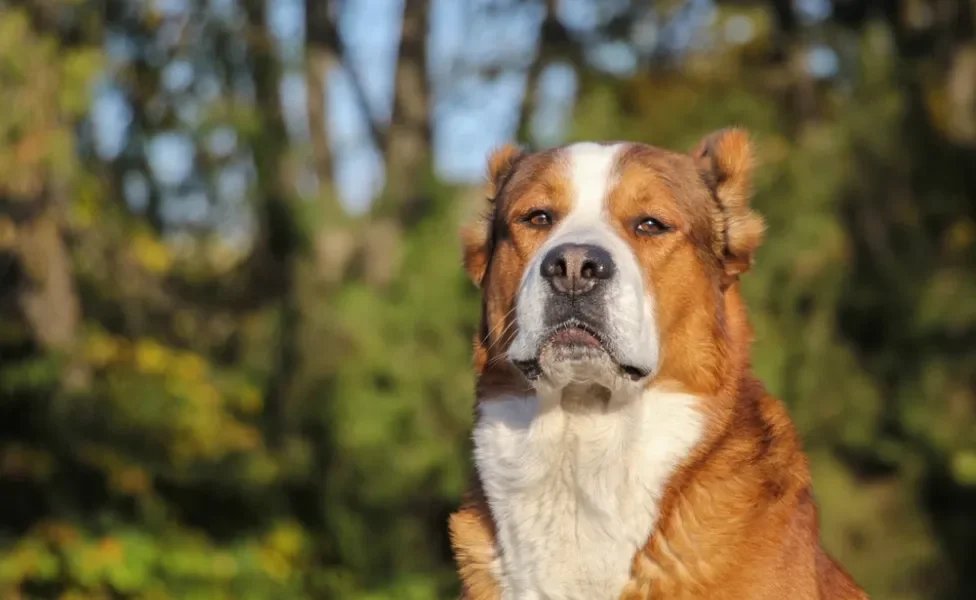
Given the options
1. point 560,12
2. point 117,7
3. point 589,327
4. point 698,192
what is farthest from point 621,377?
point 560,12

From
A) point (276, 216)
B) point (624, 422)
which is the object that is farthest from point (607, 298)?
point (276, 216)

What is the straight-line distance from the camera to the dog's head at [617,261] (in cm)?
386

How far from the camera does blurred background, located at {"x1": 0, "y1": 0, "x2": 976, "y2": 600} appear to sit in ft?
31.4

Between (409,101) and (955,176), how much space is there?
5499 mm

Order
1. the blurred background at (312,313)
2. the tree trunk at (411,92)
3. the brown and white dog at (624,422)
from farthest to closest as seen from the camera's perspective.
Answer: the tree trunk at (411,92)
the blurred background at (312,313)
the brown and white dog at (624,422)

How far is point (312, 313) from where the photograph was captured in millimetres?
9930

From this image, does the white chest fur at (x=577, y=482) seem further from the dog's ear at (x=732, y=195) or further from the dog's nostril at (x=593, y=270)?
the dog's ear at (x=732, y=195)

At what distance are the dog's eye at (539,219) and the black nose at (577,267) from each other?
0.37m

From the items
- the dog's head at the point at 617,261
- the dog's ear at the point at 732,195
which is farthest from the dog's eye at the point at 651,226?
the dog's ear at the point at 732,195

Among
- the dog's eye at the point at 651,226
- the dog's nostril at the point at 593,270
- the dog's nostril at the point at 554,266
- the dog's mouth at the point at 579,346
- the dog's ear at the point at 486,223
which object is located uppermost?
the dog's ear at the point at 486,223

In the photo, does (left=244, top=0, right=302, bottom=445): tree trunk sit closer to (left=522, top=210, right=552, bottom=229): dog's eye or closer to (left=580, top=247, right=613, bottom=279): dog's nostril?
(left=522, top=210, right=552, bottom=229): dog's eye

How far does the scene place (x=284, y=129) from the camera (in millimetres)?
12953

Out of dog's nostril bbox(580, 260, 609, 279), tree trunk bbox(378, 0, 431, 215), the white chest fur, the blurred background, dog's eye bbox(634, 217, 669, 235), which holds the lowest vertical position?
the white chest fur

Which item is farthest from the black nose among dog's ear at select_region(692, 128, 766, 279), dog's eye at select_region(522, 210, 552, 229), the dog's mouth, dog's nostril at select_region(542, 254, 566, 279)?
dog's ear at select_region(692, 128, 766, 279)
